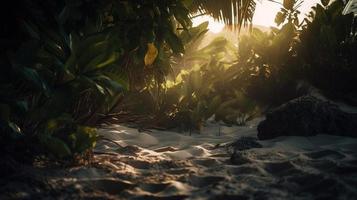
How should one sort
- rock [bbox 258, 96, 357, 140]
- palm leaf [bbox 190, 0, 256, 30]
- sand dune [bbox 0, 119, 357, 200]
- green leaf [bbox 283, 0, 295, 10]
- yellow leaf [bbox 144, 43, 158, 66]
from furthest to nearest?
1. green leaf [bbox 283, 0, 295, 10]
2. palm leaf [bbox 190, 0, 256, 30]
3. rock [bbox 258, 96, 357, 140]
4. yellow leaf [bbox 144, 43, 158, 66]
5. sand dune [bbox 0, 119, 357, 200]

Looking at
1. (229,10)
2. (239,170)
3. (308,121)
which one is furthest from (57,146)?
(229,10)

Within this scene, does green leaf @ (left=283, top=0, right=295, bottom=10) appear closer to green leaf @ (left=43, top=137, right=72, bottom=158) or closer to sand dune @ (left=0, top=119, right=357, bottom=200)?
sand dune @ (left=0, top=119, right=357, bottom=200)

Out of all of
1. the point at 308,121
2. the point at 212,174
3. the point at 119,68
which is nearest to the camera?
the point at 212,174

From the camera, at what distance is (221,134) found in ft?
12.7

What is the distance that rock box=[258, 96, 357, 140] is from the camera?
3201mm

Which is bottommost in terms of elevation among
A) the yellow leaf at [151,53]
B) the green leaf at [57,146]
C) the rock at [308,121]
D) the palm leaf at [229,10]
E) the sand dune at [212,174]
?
the sand dune at [212,174]

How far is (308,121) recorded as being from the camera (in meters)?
3.22

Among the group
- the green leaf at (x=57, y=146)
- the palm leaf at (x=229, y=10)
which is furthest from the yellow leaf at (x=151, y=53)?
the palm leaf at (x=229, y=10)

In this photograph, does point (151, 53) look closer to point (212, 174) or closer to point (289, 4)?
point (212, 174)

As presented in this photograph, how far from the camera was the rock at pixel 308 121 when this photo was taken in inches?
126

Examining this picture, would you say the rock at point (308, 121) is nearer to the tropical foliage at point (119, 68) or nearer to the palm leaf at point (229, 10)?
the tropical foliage at point (119, 68)

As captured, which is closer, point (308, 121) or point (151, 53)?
point (151, 53)

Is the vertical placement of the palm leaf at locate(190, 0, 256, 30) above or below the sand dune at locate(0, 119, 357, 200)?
above

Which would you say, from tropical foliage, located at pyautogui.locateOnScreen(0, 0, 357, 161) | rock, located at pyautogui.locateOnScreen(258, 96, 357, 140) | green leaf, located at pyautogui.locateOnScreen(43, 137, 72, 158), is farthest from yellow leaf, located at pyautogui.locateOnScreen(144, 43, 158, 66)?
rock, located at pyautogui.locateOnScreen(258, 96, 357, 140)
